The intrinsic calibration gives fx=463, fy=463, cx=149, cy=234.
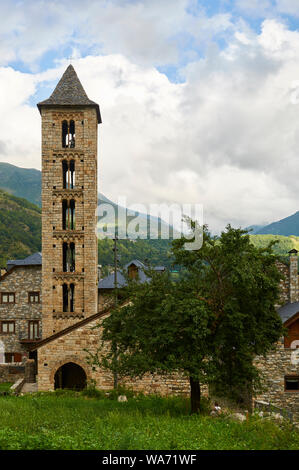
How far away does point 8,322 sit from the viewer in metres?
49.9

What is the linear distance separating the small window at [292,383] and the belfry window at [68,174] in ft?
77.0

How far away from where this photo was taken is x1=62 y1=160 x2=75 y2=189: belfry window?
131 ft

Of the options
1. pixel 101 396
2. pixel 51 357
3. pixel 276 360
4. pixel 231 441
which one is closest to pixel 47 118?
pixel 51 357

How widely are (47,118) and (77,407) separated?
2616 centimetres

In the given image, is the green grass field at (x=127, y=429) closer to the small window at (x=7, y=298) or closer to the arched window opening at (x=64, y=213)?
the arched window opening at (x=64, y=213)

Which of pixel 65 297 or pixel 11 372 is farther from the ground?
pixel 65 297

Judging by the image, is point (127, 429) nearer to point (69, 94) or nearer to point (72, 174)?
point (72, 174)

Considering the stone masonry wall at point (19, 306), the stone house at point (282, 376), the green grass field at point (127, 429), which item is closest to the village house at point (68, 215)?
the stone masonry wall at point (19, 306)

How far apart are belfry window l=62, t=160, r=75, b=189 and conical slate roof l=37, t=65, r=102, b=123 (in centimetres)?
502

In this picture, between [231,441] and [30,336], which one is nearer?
[231,441]

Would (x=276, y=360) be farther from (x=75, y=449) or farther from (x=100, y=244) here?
(x=100, y=244)

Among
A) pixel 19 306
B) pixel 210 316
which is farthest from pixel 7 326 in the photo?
pixel 210 316

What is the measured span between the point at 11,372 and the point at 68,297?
788cm

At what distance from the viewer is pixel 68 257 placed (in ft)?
133
